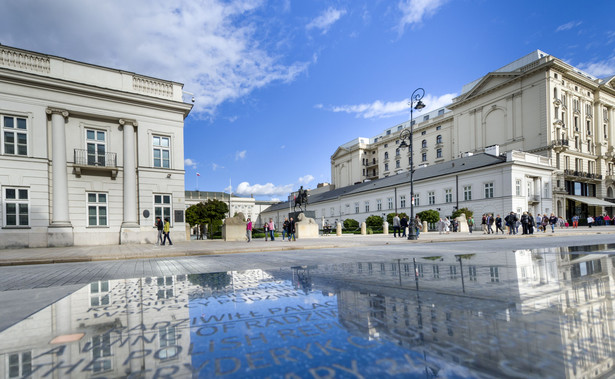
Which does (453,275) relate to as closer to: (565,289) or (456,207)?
(565,289)

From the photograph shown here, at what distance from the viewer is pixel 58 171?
→ 2077 centimetres

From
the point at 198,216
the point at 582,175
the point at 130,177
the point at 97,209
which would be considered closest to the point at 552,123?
the point at 582,175

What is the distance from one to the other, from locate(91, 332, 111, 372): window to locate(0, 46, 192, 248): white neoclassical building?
72.0 ft

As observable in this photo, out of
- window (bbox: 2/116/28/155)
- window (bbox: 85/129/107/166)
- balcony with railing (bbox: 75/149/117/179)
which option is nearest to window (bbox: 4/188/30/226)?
window (bbox: 2/116/28/155)

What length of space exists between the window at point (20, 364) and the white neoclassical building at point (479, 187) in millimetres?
46447

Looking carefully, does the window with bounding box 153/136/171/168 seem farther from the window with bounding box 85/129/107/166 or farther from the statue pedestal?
the statue pedestal

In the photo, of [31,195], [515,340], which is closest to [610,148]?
[515,340]

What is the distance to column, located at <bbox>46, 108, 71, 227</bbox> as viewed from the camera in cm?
2059

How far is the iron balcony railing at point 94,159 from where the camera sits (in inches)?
851

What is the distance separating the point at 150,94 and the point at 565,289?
1048 inches

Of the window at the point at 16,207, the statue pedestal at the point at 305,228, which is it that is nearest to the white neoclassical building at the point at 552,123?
the statue pedestal at the point at 305,228

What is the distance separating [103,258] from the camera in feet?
42.0

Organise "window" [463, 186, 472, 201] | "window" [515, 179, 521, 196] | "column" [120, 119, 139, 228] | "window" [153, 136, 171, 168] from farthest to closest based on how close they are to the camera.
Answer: "window" [463, 186, 472, 201] → "window" [515, 179, 521, 196] → "window" [153, 136, 171, 168] → "column" [120, 119, 139, 228]

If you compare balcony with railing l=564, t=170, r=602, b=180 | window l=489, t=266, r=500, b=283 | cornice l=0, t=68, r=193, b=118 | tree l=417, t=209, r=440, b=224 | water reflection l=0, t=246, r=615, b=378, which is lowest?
tree l=417, t=209, r=440, b=224
